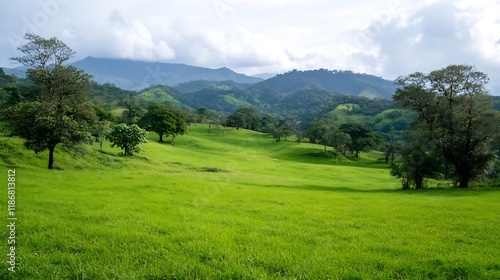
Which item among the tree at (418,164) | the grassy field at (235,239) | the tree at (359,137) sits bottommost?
the grassy field at (235,239)

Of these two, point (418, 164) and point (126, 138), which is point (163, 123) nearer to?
point (126, 138)

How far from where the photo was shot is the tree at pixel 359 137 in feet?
423

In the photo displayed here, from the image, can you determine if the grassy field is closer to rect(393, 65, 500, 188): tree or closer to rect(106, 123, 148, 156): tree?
rect(393, 65, 500, 188): tree

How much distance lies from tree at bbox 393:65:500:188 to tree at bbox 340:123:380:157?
86.2 meters

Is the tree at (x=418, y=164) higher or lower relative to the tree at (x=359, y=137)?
lower

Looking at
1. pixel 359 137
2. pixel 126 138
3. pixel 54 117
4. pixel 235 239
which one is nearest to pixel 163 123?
pixel 126 138

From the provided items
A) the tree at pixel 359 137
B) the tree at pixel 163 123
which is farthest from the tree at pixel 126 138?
the tree at pixel 359 137

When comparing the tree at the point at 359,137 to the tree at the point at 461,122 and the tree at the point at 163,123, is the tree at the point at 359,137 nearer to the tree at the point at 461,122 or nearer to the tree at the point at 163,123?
the tree at the point at 163,123

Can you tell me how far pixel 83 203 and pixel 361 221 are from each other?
13.1 meters

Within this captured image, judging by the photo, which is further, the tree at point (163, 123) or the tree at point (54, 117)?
the tree at point (163, 123)

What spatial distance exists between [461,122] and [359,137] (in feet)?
333

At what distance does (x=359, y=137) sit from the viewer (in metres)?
137

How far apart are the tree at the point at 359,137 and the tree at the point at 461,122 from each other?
86221 millimetres

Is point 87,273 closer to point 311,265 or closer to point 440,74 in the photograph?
point 311,265
